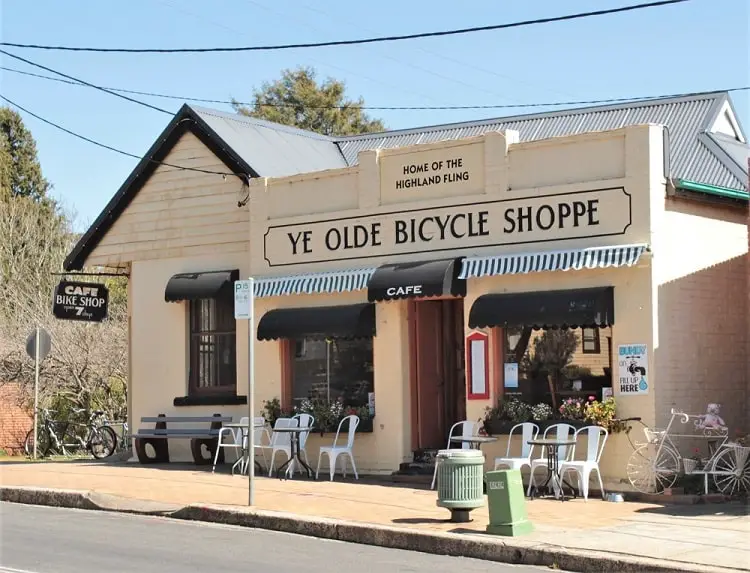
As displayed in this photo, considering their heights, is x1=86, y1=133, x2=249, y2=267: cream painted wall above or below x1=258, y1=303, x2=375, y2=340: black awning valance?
above

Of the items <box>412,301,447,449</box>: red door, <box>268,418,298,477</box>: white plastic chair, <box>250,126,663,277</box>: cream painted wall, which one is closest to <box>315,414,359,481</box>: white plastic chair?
<box>268,418,298,477</box>: white plastic chair

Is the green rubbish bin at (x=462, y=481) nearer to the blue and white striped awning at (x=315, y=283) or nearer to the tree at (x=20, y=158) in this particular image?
the blue and white striped awning at (x=315, y=283)

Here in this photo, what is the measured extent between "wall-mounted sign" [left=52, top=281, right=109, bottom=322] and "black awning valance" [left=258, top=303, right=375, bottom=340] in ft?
14.3

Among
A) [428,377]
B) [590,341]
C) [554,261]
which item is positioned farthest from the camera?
[428,377]

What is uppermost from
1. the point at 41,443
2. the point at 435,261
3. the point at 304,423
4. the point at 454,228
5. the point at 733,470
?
the point at 454,228

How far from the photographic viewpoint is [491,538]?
38.2ft

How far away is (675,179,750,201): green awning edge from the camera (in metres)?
16.0

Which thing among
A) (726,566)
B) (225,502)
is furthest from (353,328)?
(726,566)

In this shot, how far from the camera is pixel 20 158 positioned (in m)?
49.2

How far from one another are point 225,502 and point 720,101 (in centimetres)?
1104

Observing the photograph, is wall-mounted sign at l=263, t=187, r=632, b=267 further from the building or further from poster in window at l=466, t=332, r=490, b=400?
poster in window at l=466, t=332, r=490, b=400

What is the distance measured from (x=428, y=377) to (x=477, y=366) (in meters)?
1.53

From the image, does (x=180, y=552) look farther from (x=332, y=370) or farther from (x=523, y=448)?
(x=332, y=370)

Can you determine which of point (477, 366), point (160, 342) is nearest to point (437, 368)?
point (477, 366)
